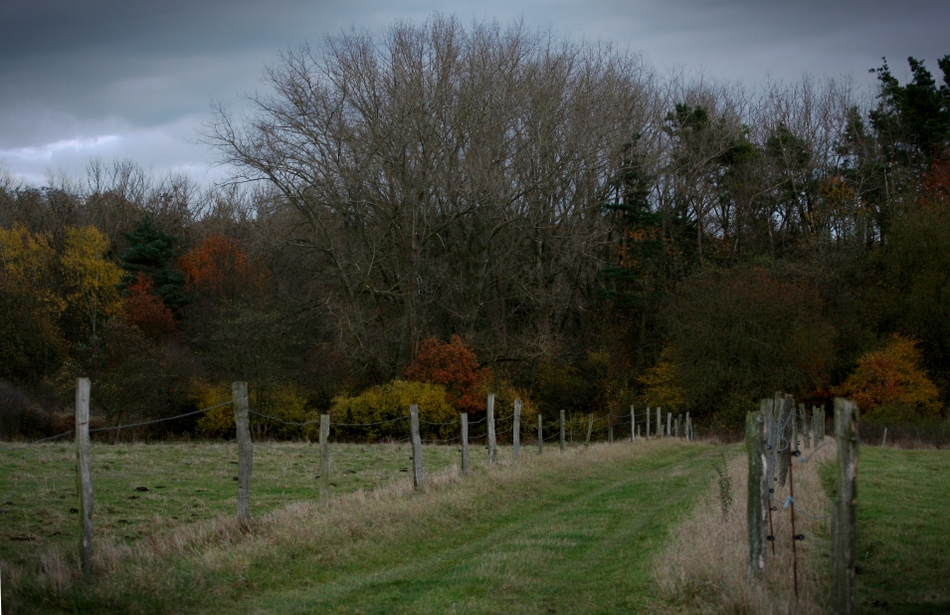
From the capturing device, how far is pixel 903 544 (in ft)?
35.3

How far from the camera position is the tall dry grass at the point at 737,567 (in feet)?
22.0

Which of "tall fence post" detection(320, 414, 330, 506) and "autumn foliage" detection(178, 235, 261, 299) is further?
"autumn foliage" detection(178, 235, 261, 299)

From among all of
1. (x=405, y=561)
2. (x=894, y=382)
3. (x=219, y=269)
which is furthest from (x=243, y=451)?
(x=219, y=269)

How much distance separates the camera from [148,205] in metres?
65.3

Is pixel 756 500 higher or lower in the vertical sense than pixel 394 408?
higher

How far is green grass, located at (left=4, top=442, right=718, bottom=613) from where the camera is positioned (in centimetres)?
762

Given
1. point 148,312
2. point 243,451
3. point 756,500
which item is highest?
point 148,312

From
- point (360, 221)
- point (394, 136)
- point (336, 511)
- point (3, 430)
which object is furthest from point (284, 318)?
point (336, 511)

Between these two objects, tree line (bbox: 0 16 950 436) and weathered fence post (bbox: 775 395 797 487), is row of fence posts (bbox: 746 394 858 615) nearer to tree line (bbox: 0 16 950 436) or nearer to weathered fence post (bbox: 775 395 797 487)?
weathered fence post (bbox: 775 395 797 487)

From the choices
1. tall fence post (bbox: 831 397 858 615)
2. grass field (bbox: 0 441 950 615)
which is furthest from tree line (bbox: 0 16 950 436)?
tall fence post (bbox: 831 397 858 615)

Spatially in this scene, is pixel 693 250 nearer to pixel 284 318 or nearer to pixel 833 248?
pixel 833 248

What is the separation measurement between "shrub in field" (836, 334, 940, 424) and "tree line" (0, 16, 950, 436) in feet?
0.52

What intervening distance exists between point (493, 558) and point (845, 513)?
4.45 m

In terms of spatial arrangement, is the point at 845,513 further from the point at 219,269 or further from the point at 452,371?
the point at 219,269
